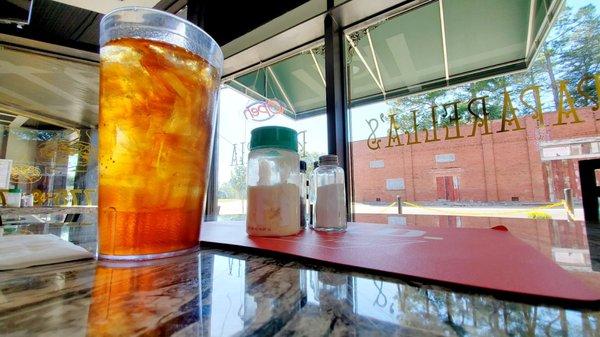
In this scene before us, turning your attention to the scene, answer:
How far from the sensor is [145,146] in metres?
0.34

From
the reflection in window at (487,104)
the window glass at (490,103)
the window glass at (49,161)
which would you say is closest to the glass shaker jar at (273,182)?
the window glass at (490,103)

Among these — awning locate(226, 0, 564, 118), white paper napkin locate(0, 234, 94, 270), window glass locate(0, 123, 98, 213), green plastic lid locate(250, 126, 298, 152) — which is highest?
awning locate(226, 0, 564, 118)

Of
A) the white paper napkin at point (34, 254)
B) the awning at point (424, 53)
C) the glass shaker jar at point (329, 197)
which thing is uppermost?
the awning at point (424, 53)

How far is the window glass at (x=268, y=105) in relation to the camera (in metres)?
2.06

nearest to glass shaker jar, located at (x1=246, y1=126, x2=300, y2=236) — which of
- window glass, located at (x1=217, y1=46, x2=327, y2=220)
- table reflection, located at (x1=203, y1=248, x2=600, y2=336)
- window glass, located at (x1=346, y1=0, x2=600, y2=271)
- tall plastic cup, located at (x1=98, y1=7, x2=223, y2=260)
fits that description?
tall plastic cup, located at (x1=98, y1=7, x2=223, y2=260)

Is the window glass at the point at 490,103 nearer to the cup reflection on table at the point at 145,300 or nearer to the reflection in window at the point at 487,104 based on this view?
the reflection in window at the point at 487,104

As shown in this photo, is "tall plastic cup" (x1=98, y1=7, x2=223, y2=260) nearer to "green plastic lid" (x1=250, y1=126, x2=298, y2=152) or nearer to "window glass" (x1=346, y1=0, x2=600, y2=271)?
"green plastic lid" (x1=250, y1=126, x2=298, y2=152)

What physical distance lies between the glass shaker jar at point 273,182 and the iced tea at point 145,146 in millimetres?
145

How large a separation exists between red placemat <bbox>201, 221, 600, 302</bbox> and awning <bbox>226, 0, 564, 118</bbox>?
1.45 metres

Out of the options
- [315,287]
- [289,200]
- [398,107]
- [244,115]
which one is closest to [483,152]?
[398,107]

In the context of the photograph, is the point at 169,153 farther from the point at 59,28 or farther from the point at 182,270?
the point at 59,28

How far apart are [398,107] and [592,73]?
3.46 ft

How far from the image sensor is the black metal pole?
1505 millimetres

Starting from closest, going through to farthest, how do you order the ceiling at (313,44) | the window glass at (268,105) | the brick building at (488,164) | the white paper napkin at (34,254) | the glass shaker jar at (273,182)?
the white paper napkin at (34,254) → the glass shaker jar at (273,182) → the brick building at (488,164) → the ceiling at (313,44) → the window glass at (268,105)
